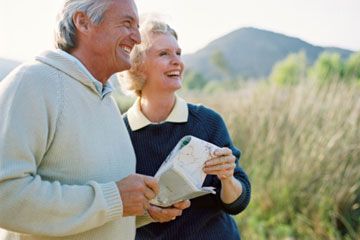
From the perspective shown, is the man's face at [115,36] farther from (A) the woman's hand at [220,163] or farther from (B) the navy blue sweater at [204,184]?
(B) the navy blue sweater at [204,184]

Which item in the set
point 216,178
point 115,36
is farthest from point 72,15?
point 216,178

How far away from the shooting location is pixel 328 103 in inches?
250

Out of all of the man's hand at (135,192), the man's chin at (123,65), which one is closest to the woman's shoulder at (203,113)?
the man's chin at (123,65)

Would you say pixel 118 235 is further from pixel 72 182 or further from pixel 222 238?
pixel 222 238

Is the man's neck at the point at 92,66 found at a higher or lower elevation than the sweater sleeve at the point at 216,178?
higher

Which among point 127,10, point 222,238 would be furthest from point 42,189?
point 222,238

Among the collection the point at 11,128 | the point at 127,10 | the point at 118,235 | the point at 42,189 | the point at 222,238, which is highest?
the point at 127,10

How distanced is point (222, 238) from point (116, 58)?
1.06 meters

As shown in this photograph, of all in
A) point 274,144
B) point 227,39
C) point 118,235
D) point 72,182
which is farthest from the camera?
point 227,39

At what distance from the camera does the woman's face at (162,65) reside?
2.98 m

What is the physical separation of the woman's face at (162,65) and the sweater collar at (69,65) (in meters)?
0.86

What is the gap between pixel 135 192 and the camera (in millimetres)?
1986

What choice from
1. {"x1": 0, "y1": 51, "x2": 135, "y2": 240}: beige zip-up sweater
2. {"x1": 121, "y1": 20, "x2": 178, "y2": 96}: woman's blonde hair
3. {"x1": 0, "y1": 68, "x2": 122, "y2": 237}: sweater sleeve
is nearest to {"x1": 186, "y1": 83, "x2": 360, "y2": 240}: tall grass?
{"x1": 121, "y1": 20, "x2": 178, "y2": 96}: woman's blonde hair

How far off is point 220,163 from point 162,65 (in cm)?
79
